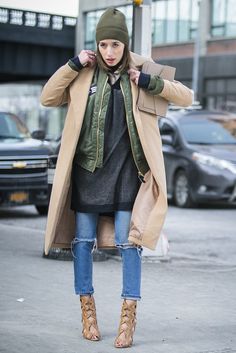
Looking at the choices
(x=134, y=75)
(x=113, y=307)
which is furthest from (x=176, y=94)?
(x=113, y=307)

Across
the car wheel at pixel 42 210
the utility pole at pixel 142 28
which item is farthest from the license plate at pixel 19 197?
the utility pole at pixel 142 28

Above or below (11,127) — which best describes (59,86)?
above

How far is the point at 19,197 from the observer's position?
14156 millimetres

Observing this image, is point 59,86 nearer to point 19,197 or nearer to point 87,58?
point 87,58

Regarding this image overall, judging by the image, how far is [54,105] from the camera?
5906mm

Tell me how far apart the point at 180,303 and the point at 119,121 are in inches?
79.6

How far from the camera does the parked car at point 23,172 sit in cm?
1409

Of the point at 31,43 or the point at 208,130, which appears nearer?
the point at 208,130

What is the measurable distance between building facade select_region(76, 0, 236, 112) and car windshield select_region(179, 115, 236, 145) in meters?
28.5

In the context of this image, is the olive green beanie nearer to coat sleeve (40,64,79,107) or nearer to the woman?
the woman

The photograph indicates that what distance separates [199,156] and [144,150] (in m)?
11.4

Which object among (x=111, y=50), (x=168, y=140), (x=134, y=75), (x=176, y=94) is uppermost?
(x=111, y=50)

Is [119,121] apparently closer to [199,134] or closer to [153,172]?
[153,172]

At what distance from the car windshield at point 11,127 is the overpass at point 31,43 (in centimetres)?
3122
